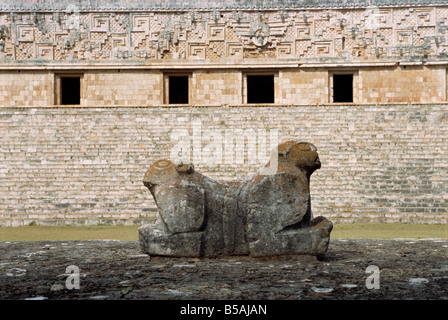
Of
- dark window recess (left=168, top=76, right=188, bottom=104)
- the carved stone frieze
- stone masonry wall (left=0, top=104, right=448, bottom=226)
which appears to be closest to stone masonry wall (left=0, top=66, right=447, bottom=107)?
the carved stone frieze

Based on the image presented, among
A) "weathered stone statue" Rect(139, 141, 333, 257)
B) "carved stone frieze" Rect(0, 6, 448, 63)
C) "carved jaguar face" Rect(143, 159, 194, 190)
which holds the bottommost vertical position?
"weathered stone statue" Rect(139, 141, 333, 257)

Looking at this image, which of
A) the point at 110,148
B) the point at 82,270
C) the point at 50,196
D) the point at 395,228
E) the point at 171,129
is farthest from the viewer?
the point at 171,129

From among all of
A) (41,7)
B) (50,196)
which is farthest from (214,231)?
(41,7)

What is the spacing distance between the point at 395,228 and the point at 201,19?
1217 cm

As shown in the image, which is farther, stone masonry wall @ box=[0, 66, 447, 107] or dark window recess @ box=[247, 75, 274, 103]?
dark window recess @ box=[247, 75, 274, 103]

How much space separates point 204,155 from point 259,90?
10814 mm

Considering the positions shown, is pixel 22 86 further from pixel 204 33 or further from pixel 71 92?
pixel 204 33

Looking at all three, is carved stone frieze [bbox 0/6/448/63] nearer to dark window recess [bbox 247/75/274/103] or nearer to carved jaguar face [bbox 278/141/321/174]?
dark window recess [bbox 247/75/274/103]

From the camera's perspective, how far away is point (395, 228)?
386 inches

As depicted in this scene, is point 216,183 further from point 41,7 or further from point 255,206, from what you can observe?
point 41,7

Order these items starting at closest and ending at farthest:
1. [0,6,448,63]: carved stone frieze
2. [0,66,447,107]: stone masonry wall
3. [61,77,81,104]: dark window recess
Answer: [0,66,447,107]: stone masonry wall
[0,6,448,63]: carved stone frieze
[61,77,81,104]: dark window recess

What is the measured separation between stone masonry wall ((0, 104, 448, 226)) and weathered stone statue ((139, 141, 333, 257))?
644cm

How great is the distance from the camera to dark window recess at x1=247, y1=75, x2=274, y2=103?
76.3ft

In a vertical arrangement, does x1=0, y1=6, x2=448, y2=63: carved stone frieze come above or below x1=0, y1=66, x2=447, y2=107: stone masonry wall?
above
